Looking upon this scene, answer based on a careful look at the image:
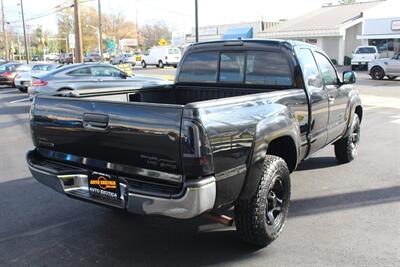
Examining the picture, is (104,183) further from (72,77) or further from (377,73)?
(377,73)

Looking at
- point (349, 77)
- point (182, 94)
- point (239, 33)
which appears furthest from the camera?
point (239, 33)

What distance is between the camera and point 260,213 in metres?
3.76

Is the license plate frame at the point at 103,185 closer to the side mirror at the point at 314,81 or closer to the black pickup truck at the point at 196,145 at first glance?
the black pickup truck at the point at 196,145

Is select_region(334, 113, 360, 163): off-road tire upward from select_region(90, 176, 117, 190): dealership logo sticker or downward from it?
downward

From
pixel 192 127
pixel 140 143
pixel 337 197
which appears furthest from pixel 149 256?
pixel 337 197

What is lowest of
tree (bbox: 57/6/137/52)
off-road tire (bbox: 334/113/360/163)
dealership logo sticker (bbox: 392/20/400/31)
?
off-road tire (bbox: 334/113/360/163)

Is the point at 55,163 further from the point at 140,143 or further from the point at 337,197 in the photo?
the point at 337,197

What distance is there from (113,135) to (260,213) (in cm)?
142

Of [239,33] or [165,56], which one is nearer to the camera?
[165,56]

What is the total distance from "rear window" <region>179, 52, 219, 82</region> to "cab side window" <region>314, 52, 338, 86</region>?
132 centimetres

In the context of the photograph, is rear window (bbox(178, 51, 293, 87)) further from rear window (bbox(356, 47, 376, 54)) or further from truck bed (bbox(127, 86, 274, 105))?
rear window (bbox(356, 47, 376, 54))

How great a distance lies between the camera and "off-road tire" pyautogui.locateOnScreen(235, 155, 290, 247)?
3722 mm

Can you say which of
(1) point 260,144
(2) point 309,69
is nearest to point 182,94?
(2) point 309,69

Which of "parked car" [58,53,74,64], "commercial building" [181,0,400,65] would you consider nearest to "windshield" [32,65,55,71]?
"commercial building" [181,0,400,65]
